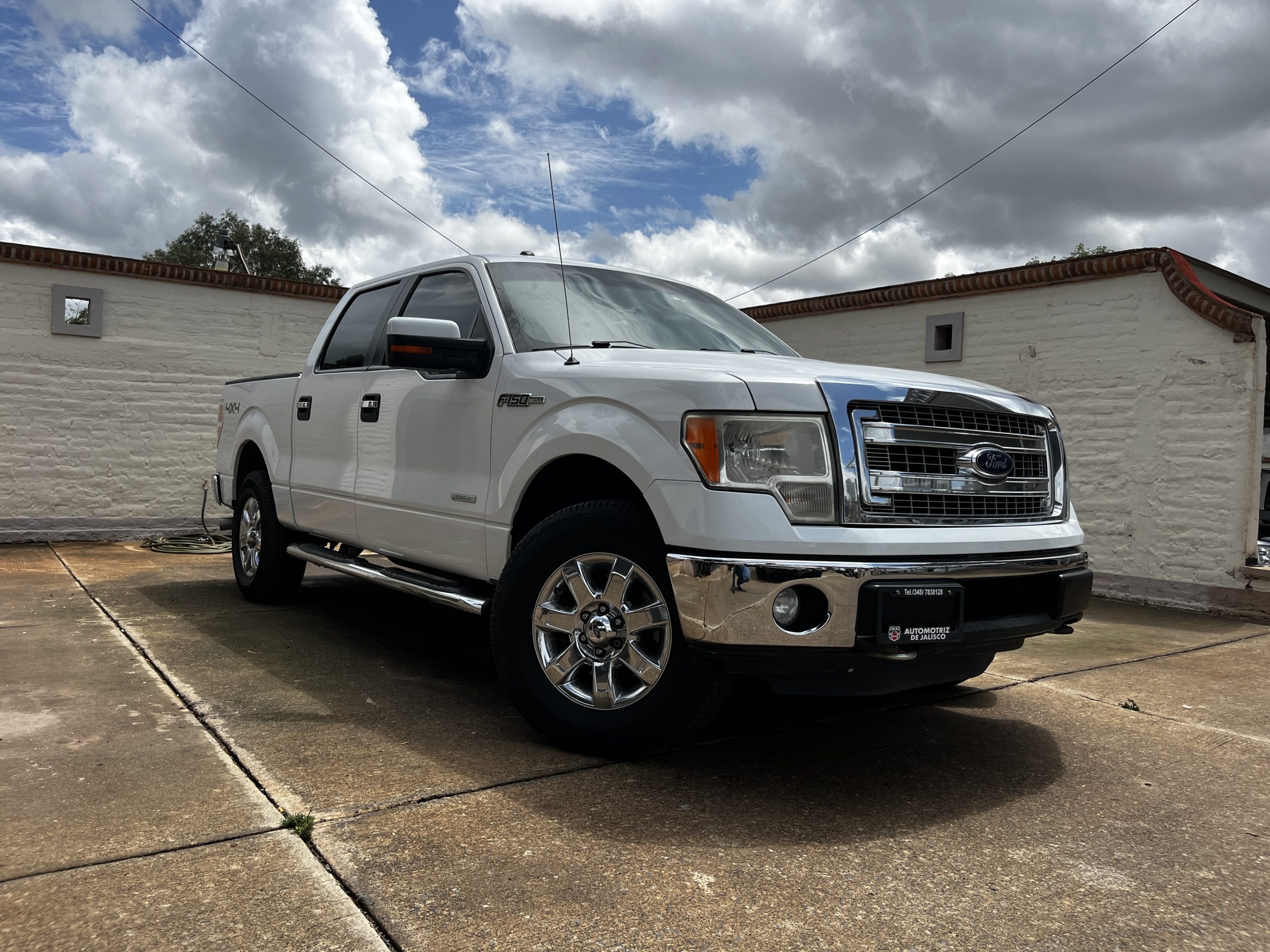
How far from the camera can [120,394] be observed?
410 inches

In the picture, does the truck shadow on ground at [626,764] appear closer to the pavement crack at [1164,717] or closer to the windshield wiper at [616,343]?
the pavement crack at [1164,717]

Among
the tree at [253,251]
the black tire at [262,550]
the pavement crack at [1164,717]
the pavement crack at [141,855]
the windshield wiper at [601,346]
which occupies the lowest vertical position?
the pavement crack at [1164,717]

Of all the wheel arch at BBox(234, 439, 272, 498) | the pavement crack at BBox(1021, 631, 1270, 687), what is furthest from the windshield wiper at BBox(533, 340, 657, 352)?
the wheel arch at BBox(234, 439, 272, 498)

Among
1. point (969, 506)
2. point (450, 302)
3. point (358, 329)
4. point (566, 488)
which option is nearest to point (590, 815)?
point (566, 488)

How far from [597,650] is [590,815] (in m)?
0.58

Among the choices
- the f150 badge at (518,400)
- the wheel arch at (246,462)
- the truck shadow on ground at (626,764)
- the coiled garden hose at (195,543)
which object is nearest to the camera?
the truck shadow on ground at (626,764)

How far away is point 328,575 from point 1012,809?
6.18m

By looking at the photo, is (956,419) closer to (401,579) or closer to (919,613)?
(919,613)

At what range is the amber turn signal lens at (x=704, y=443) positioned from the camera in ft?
10.00

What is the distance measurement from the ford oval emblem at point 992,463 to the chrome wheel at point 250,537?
448cm

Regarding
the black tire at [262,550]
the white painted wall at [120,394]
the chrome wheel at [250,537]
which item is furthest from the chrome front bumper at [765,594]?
the white painted wall at [120,394]

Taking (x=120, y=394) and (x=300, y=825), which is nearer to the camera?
(x=300, y=825)

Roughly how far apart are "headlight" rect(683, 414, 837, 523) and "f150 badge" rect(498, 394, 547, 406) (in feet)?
2.78

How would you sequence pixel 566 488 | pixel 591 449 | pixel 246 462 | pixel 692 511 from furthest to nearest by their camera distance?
pixel 246 462 → pixel 566 488 → pixel 591 449 → pixel 692 511
